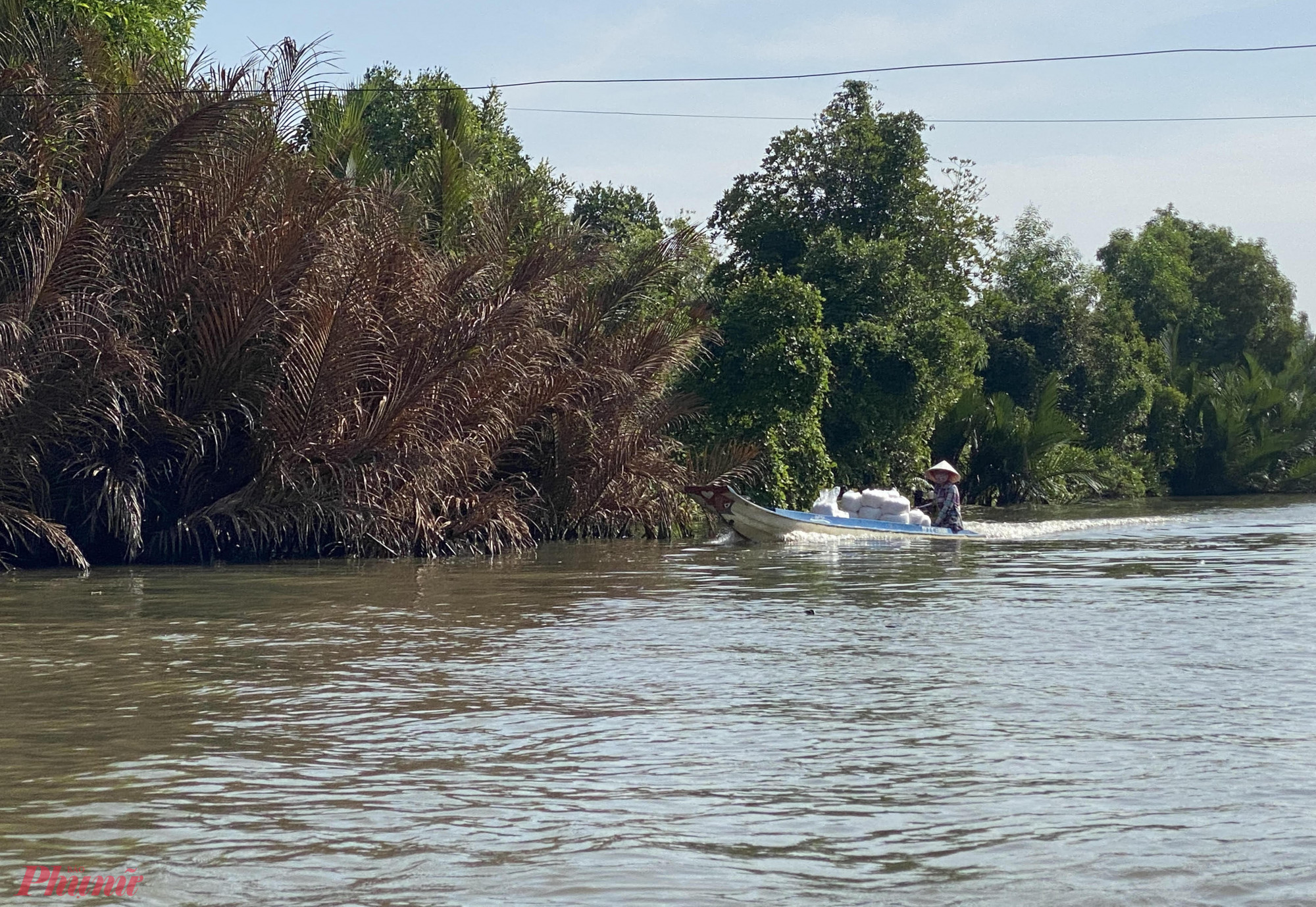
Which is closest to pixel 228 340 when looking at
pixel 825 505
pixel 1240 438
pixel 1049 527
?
pixel 825 505

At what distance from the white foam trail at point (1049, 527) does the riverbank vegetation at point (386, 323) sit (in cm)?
381

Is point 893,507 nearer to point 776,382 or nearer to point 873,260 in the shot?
point 776,382

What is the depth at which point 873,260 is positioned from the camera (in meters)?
32.0

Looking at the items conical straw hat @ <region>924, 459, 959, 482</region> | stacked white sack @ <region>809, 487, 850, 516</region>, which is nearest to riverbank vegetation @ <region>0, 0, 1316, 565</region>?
stacked white sack @ <region>809, 487, 850, 516</region>

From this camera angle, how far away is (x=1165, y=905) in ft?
15.6

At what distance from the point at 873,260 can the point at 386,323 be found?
15.9 m

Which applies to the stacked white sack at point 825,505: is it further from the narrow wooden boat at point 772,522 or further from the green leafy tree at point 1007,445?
the green leafy tree at point 1007,445

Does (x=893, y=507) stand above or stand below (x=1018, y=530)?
above

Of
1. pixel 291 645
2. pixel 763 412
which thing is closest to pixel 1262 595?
pixel 291 645

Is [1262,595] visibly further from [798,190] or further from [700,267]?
[700,267]

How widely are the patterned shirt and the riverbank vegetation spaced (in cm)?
307

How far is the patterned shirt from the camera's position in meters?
23.4

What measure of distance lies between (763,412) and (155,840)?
2238cm

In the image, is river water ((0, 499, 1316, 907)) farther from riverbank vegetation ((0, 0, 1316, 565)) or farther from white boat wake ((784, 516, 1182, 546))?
white boat wake ((784, 516, 1182, 546))
